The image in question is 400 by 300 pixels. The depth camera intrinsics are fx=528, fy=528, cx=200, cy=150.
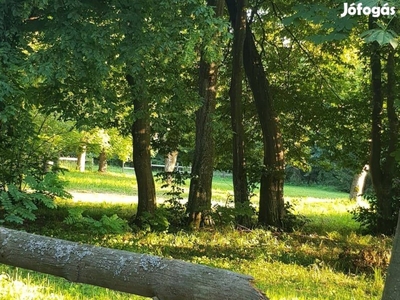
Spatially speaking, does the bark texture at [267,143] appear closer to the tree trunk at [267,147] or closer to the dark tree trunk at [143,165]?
the tree trunk at [267,147]

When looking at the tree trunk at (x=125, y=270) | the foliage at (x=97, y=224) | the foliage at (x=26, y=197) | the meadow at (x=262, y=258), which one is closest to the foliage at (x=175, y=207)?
the meadow at (x=262, y=258)

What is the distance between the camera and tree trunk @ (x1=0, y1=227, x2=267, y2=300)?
249 cm

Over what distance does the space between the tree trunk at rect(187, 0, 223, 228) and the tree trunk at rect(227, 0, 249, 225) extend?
882mm

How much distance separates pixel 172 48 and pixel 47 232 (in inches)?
202

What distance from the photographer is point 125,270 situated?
278 cm

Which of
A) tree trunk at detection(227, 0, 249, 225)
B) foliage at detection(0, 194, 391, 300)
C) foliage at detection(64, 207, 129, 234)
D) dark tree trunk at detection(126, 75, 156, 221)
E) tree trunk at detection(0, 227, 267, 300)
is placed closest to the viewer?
tree trunk at detection(0, 227, 267, 300)

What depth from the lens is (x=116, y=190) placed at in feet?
91.6

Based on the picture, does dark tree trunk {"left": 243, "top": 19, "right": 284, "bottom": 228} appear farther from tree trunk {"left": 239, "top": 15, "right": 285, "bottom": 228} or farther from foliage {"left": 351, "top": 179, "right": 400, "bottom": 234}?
foliage {"left": 351, "top": 179, "right": 400, "bottom": 234}

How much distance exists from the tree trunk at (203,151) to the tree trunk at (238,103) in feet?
2.89

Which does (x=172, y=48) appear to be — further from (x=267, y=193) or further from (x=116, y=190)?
(x=116, y=190)

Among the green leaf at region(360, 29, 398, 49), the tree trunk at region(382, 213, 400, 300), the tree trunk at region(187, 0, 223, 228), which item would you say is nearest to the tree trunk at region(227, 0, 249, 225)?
the tree trunk at region(187, 0, 223, 228)

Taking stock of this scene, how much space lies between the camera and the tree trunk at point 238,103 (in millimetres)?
13617

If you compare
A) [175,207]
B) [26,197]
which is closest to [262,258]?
[175,207]

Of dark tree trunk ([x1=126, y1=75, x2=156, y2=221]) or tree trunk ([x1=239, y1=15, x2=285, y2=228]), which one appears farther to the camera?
tree trunk ([x1=239, y1=15, x2=285, y2=228])
